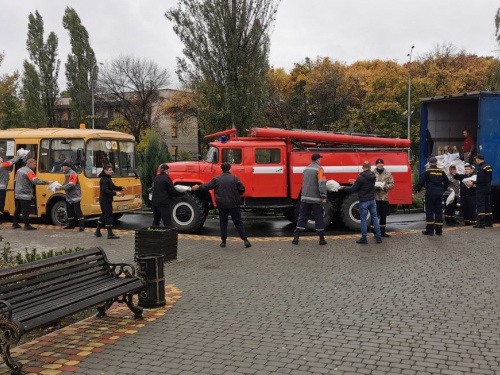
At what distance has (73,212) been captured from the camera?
46.7ft

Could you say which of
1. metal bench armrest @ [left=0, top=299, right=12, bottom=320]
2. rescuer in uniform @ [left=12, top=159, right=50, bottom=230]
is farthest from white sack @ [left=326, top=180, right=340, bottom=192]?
metal bench armrest @ [left=0, top=299, right=12, bottom=320]

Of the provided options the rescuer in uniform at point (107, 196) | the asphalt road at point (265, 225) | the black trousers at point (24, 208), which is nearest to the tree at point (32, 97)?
the asphalt road at point (265, 225)

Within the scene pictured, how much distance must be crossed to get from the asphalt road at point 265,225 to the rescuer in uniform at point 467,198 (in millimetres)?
1258

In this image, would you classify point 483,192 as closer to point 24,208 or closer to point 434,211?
point 434,211

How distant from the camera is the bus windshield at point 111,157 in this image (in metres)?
14.7

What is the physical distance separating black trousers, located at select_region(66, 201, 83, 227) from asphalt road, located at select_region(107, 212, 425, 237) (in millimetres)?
1329

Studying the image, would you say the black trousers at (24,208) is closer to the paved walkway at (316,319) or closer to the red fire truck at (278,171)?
the red fire truck at (278,171)

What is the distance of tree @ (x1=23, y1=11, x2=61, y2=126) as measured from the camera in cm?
4359

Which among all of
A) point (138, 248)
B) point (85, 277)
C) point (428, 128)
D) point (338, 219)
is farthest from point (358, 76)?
point (85, 277)

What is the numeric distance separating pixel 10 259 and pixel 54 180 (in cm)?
650

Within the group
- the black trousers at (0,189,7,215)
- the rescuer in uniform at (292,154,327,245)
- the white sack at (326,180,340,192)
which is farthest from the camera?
the black trousers at (0,189,7,215)

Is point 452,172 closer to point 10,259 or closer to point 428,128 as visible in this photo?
point 428,128

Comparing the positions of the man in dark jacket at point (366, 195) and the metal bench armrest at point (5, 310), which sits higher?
the man in dark jacket at point (366, 195)

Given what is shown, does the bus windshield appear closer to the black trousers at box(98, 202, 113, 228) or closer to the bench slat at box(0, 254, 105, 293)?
the black trousers at box(98, 202, 113, 228)
